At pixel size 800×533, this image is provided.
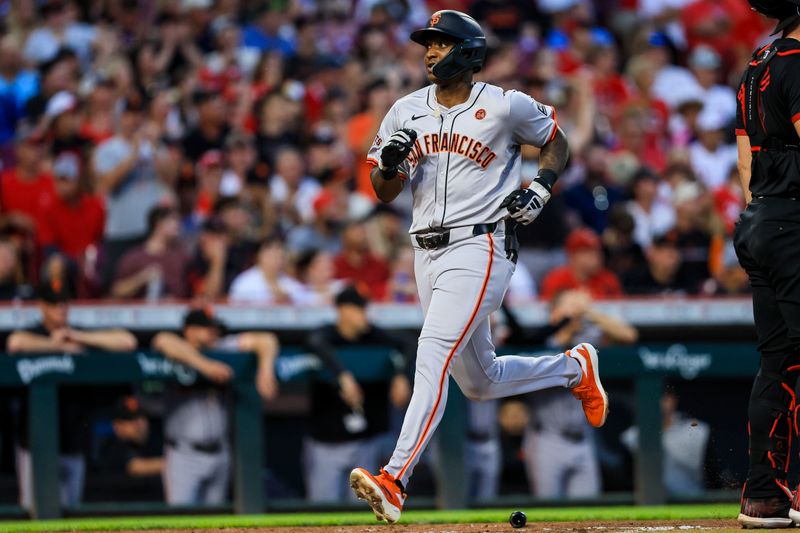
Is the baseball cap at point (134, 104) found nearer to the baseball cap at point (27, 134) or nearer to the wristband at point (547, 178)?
the baseball cap at point (27, 134)

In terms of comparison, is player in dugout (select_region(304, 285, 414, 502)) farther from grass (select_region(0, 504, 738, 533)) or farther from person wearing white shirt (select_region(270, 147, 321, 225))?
person wearing white shirt (select_region(270, 147, 321, 225))

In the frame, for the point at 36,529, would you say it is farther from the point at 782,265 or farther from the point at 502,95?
the point at 782,265

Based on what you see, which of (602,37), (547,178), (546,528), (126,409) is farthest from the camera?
(602,37)

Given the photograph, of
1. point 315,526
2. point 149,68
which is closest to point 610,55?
point 149,68

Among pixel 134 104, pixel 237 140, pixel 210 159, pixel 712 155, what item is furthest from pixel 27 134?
pixel 712 155

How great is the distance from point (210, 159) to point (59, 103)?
1513 millimetres

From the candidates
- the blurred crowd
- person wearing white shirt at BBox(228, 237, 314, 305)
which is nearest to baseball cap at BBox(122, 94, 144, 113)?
the blurred crowd

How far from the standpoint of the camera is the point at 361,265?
9984 mm

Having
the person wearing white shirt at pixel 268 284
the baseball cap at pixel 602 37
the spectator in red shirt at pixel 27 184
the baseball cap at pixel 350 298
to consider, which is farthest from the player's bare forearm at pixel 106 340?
the baseball cap at pixel 602 37

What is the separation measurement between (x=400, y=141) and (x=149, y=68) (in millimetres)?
7020

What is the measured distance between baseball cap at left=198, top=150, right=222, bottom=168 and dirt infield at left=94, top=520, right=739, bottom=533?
14.1 feet

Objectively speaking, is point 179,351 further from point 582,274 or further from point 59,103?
point 59,103

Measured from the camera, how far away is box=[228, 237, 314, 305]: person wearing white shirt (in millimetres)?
9523

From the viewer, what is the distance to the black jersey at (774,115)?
530cm
